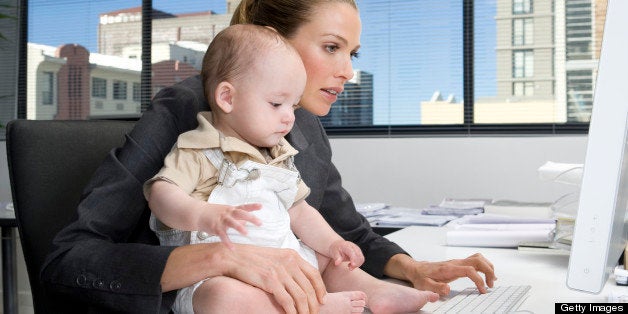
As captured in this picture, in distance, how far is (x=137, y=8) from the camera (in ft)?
16.1

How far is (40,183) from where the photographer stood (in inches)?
46.2

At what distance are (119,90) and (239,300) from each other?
4.34 metres

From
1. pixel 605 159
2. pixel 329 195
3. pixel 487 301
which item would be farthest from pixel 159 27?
pixel 605 159

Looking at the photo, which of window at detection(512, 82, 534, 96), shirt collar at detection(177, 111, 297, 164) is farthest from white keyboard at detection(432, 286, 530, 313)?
window at detection(512, 82, 534, 96)

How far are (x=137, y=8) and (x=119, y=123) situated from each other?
3815 mm

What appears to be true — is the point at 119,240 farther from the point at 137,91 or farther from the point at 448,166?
the point at 137,91

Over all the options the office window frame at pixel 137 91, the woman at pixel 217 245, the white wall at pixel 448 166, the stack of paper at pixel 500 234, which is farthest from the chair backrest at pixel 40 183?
the office window frame at pixel 137 91

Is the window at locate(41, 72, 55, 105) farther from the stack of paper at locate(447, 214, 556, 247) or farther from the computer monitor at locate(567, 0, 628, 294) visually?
the computer monitor at locate(567, 0, 628, 294)

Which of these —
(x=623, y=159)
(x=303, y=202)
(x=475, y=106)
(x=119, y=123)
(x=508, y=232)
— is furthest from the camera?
(x=475, y=106)

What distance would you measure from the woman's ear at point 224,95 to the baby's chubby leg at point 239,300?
310 millimetres

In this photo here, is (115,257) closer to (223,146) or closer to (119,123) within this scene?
(223,146)

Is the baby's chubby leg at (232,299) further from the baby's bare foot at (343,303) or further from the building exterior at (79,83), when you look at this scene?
the building exterior at (79,83)

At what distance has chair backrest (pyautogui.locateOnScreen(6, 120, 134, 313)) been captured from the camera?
1.16 meters

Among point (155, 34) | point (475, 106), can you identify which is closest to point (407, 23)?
point (475, 106)
